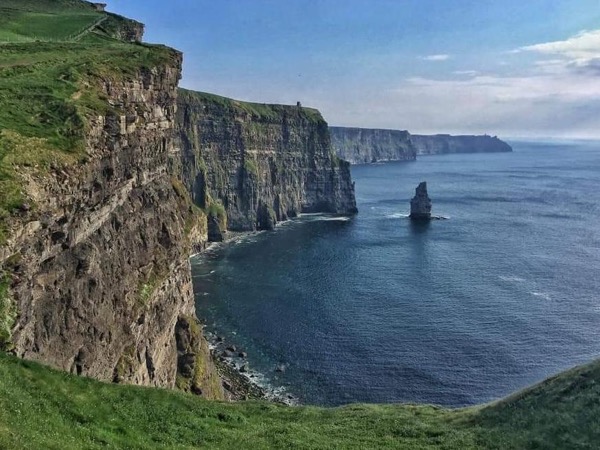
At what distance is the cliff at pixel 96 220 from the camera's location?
3003 cm

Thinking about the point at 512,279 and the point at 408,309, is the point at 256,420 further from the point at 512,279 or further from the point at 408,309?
the point at 512,279

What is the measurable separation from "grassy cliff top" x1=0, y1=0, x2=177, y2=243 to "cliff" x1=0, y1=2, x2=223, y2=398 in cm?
12

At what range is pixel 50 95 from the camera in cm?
4084

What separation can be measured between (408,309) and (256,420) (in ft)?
234

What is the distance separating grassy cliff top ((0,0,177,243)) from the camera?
105ft

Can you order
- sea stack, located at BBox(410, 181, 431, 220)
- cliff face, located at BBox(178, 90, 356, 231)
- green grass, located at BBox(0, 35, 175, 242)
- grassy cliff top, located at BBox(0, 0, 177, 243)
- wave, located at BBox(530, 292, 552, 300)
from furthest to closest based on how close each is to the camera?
sea stack, located at BBox(410, 181, 431, 220) → cliff face, located at BBox(178, 90, 356, 231) → wave, located at BBox(530, 292, 552, 300) → grassy cliff top, located at BBox(0, 0, 177, 243) → green grass, located at BBox(0, 35, 175, 242)

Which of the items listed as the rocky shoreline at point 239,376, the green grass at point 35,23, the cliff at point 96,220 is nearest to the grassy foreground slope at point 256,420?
the cliff at point 96,220

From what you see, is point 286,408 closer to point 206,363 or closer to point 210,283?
point 206,363

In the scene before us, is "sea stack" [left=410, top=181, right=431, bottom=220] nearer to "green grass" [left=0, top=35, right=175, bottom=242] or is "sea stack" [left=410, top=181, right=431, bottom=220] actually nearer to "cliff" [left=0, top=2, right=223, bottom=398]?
"cliff" [left=0, top=2, right=223, bottom=398]

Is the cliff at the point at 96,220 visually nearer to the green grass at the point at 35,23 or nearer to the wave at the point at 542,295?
the green grass at the point at 35,23

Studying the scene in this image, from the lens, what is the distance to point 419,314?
98125 millimetres

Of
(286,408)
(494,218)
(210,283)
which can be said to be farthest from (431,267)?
(286,408)

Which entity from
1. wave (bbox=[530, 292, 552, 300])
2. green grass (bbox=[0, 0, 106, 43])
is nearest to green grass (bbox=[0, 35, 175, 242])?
green grass (bbox=[0, 0, 106, 43])

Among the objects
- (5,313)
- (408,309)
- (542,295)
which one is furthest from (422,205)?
(5,313)
